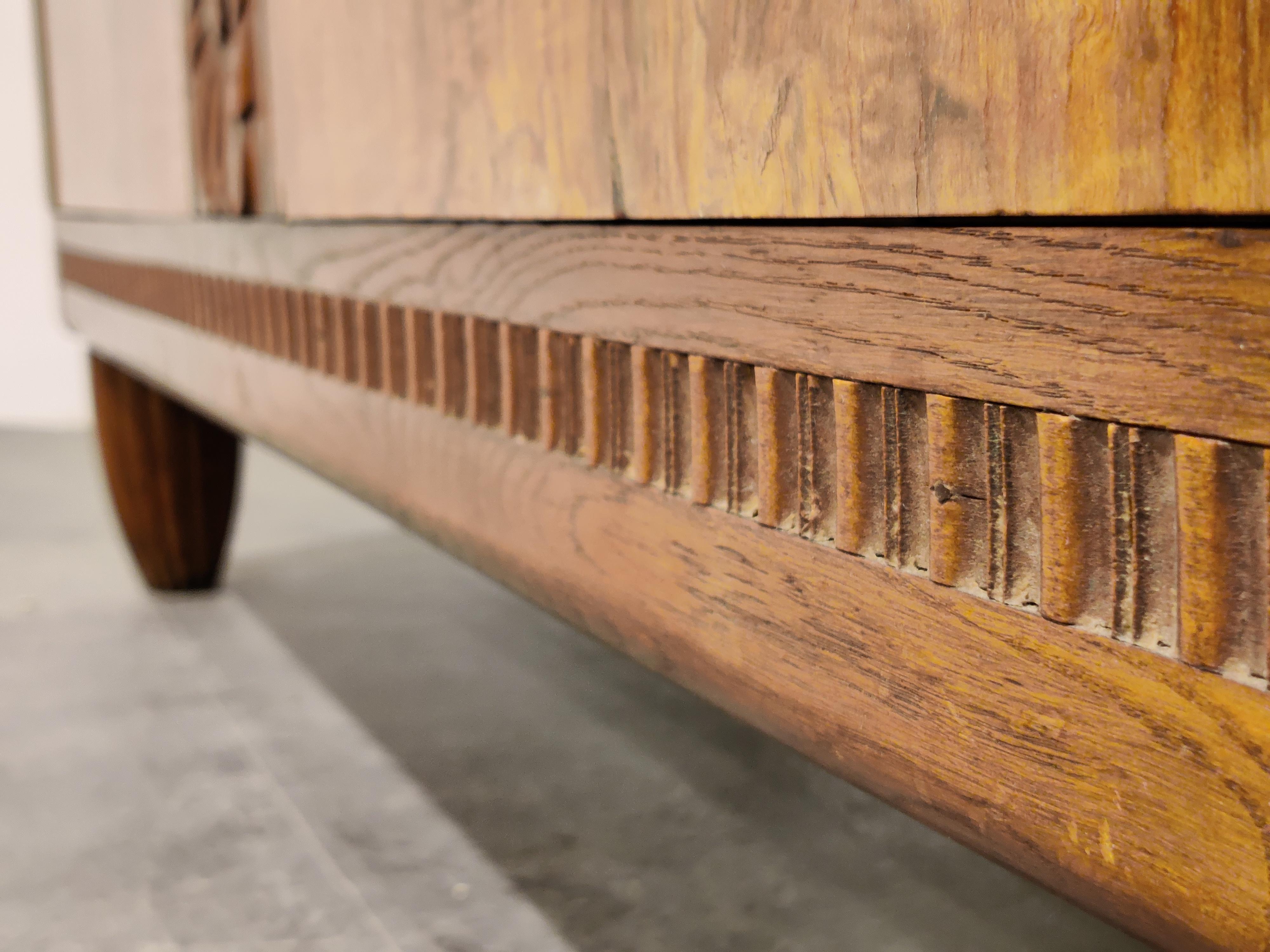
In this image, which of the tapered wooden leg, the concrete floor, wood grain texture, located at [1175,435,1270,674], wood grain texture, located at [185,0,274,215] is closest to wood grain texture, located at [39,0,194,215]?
wood grain texture, located at [185,0,274,215]

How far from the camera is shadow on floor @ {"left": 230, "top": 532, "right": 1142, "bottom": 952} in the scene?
596 mm

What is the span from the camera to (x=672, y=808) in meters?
0.73

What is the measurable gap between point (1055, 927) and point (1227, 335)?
0.49 meters

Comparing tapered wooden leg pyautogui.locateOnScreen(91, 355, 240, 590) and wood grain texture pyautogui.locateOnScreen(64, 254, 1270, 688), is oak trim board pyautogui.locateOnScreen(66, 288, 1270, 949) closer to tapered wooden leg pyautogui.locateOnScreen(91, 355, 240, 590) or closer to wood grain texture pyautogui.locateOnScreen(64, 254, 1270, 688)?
wood grain texture pyautogui.locateOnScreen(64, 254, 1270, 688)

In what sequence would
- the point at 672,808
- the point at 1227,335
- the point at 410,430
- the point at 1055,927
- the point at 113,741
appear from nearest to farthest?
the point at 1227,335, the point at 410,430, the point at 1055,927, the point at 672,808, the point at 113,741

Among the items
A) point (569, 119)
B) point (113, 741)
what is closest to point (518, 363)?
point (569, 119)

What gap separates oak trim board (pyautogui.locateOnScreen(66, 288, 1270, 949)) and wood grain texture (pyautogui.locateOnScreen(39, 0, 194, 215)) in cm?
40

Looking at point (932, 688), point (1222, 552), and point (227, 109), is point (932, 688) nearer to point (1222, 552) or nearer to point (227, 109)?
point (1222, 552)

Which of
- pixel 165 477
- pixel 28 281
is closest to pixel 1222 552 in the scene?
pixel 165 477

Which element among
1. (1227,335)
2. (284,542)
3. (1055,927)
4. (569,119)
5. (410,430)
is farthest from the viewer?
(284,542)

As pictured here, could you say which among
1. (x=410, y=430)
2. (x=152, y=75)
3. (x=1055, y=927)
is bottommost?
(x=1055, y=927)

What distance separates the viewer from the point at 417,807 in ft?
2.42

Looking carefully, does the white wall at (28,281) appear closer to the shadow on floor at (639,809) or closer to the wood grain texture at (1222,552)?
the shadow on floor at (639,809)

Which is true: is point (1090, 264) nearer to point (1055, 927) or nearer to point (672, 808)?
point (1055, 927)
